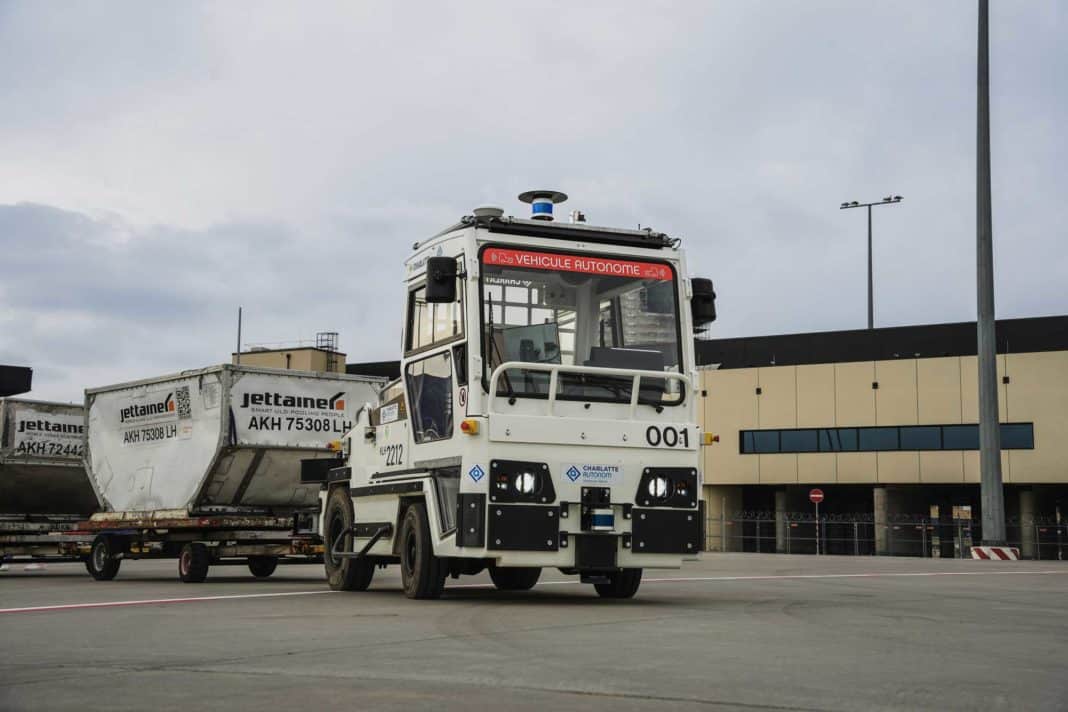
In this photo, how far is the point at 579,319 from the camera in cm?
1345

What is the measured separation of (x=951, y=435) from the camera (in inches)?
1875

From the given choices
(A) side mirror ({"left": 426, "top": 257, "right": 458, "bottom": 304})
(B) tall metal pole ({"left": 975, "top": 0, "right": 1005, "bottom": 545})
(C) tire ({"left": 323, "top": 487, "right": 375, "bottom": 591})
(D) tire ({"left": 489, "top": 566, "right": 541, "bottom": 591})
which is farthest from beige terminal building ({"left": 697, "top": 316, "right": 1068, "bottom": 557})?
(A) side mirror ({"left": 426, "top": 257, "right": 458, "bottom": 304})

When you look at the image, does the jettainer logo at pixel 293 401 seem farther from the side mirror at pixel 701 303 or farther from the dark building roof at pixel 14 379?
the dark building roof at pixel 14 379

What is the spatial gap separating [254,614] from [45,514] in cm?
1533

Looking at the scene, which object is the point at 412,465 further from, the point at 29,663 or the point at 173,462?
the point at 173,462

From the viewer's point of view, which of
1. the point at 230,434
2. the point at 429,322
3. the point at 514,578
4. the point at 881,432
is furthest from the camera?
the point at 881,432

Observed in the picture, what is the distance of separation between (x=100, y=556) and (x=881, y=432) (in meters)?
34.2

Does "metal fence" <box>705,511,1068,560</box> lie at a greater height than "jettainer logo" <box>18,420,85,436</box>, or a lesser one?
lesser

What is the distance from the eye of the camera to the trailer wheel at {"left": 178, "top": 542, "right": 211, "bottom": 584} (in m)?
19.0

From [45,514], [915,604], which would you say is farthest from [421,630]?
[45,514]

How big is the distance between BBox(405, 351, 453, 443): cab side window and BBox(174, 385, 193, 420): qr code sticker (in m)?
6.75

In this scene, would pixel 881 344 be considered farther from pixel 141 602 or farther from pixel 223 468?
pixel 141 602

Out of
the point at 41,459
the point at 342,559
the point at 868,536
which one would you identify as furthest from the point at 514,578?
the point at 868,536

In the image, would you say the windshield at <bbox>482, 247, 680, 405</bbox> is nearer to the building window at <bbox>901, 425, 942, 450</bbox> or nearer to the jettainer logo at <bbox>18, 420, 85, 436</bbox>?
the jettainer logo at <bbox>18, 420, 85, 436</bbox>
